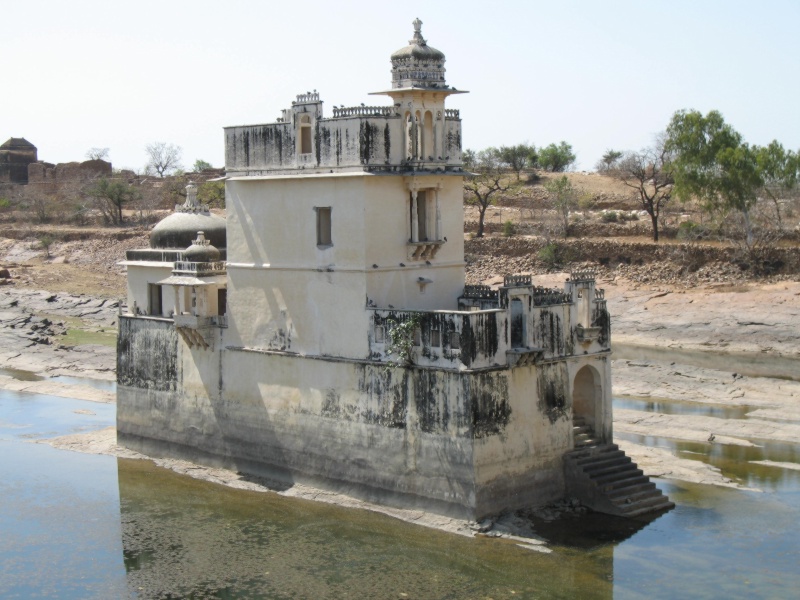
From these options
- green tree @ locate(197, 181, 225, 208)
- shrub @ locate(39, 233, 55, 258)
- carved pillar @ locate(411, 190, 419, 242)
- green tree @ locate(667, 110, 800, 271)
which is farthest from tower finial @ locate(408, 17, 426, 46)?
shrub @ locate(39, 233, 55, 258)

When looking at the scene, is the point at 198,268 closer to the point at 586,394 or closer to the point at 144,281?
the point at 144,281

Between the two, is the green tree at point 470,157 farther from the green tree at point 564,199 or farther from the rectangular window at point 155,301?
the rectangular window at point 155,301

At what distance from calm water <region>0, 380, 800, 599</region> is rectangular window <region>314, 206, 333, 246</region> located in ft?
15.3

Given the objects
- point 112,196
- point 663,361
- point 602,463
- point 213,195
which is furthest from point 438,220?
point 112,196

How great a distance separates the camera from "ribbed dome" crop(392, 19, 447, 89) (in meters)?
20.6

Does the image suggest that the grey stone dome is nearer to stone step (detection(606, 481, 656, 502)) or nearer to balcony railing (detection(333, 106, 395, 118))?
balcony railing (detection(333, 106, 395, 118))

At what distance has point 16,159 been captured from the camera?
70.5m

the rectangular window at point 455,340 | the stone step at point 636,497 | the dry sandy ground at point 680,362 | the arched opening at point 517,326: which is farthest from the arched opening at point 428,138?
the stone step at point 636,497

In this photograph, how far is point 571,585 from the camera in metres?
17.1

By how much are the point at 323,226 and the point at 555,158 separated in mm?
43516

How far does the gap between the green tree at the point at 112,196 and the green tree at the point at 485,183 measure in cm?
1758

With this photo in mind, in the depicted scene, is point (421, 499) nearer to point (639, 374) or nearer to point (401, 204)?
point (401, 204)

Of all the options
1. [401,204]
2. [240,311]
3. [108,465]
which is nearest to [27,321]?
[108,465]

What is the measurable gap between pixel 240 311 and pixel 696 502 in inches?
357
